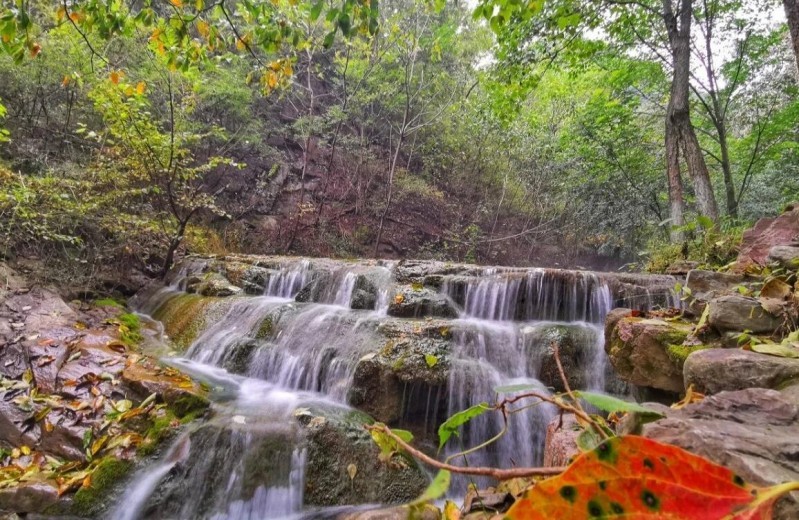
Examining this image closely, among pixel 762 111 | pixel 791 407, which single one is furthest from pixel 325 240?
pixel 791 407

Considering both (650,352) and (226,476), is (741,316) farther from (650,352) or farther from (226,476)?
(226,476)

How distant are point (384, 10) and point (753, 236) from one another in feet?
43.5

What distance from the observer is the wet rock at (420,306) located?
556 cm

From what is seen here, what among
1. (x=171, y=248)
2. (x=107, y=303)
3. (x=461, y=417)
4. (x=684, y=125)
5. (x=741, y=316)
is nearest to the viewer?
(x=461, y=417)

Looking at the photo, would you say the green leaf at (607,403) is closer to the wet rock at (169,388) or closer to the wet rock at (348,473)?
the wet rock at (348,473)

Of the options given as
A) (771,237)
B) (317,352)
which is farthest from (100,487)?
(771,237)

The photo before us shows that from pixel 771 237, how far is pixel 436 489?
209 inches

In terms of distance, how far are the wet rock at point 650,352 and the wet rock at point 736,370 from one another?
915mm

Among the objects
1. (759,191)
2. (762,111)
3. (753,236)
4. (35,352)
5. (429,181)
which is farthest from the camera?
(429,181)

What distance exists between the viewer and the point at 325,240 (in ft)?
41.8

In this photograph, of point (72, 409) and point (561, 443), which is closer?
point (561, 443)

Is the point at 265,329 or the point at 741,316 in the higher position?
the point at 741,316

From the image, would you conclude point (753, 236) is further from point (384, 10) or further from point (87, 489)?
point (384, 10)

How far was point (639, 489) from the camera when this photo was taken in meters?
0.47
